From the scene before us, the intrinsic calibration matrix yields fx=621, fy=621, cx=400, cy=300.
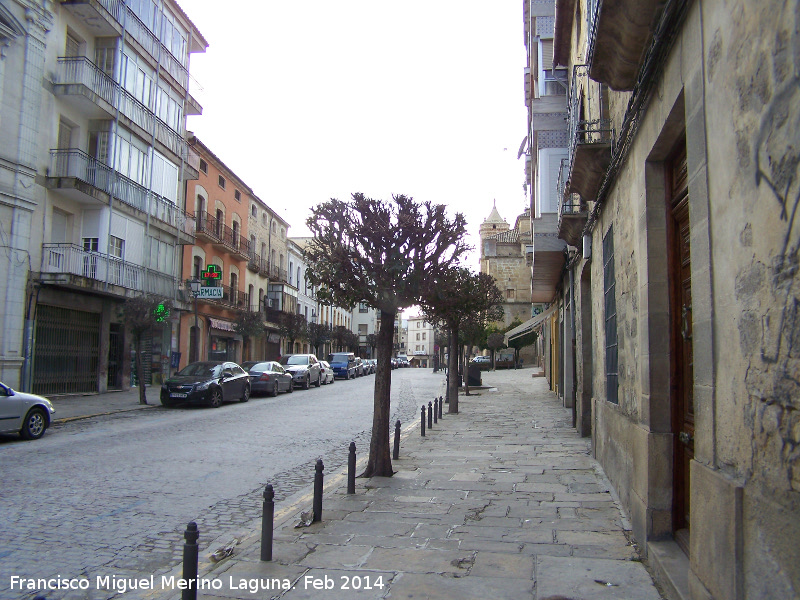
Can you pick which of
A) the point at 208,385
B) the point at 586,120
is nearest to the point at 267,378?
the point at 208,385

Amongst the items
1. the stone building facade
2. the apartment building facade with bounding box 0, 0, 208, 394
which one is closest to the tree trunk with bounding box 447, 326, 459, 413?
the apartment building facade with bounding box 0, 0, 208, 394

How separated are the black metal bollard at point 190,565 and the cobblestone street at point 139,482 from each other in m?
1.27

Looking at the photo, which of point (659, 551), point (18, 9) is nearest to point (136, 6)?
point (18, 9)

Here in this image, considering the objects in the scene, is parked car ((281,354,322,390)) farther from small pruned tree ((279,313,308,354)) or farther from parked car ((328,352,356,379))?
small pruned tree ((279,313,308,354))

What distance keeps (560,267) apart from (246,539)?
13.7 metres

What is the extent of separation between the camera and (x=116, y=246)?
22.1m

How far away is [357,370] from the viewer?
4359 cm

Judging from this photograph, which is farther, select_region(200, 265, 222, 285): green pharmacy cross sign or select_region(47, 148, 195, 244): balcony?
select_region(200, 265, 222, 285): green pharmacy cross sign

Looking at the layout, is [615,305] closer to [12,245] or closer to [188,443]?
[188,443]

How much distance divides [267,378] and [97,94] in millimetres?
11555

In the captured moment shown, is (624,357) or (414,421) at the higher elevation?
(624,357)

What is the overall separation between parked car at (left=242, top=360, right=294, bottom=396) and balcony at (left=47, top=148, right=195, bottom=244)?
702 cm

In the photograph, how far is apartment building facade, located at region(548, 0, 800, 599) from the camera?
2.58m

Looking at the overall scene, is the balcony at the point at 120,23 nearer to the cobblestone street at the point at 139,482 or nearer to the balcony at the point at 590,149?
the cobblestone street at the point at 139,482
